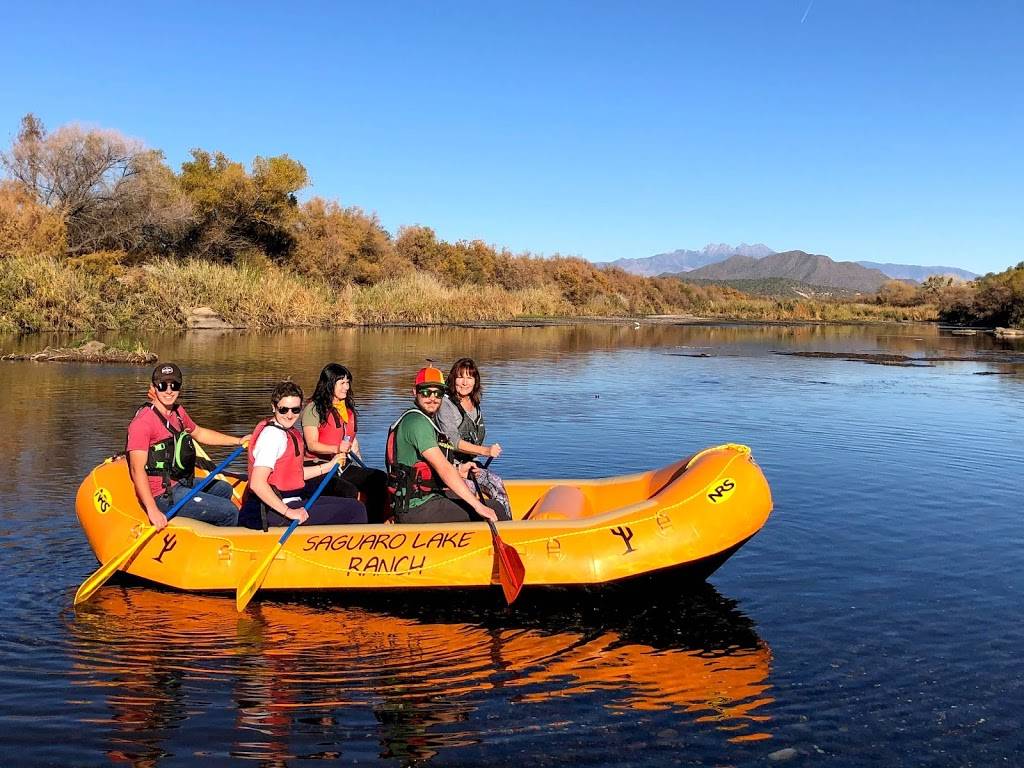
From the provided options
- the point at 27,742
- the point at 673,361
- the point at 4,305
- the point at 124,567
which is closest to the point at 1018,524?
the point at 124,567

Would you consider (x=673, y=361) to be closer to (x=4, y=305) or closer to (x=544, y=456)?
(x=544, y=456)

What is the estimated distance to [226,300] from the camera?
33.5 meters

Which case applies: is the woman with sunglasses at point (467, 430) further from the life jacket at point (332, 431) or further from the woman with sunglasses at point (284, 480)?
the life jacket at point (332, 431)

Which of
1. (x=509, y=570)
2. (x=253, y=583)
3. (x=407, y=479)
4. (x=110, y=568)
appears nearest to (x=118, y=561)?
(x=110, y=568)

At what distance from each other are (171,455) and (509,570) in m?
2.41

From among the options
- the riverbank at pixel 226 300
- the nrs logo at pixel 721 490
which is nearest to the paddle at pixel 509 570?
the nrs logo at pixel 721 490

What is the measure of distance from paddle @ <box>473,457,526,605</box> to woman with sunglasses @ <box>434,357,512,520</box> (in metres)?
0.75

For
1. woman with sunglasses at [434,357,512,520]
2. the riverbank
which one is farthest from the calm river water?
the riverbank

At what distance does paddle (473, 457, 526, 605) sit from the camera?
5664 millimetres

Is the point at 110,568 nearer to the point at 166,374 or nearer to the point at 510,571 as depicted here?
the point at 166,374

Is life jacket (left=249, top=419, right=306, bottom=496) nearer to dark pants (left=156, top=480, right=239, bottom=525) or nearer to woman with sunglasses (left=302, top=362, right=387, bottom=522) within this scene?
dark pants (left=156, top=480, right=239, bottom=525)

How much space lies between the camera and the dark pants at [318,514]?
6414 mm

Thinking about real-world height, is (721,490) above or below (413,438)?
below

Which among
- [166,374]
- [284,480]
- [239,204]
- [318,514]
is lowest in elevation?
[318,514]
